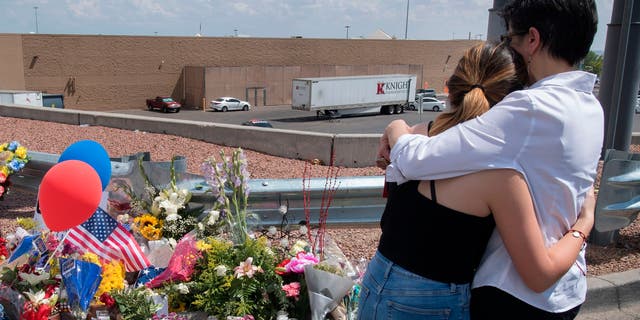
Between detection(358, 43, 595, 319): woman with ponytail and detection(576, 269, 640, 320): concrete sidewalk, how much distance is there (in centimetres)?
322

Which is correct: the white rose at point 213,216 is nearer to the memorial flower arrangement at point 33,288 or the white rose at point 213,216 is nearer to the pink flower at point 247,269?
the pink flower at point 247,269

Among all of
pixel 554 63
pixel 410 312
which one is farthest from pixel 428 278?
pixel 554 63

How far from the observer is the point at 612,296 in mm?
4785

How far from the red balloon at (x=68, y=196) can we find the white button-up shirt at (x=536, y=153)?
1928 millimetres

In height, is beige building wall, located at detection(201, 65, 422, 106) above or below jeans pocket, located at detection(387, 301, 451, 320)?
below

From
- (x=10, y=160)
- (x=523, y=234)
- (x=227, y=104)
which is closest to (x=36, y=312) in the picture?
(x=523, y=234)

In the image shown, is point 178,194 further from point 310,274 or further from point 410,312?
point 410,312

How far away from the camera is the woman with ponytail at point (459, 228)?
1.67m

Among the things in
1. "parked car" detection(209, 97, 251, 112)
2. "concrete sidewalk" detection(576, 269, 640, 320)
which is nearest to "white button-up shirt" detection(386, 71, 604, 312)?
"concrete sidewalk" detection(576, 269, 640, 320)

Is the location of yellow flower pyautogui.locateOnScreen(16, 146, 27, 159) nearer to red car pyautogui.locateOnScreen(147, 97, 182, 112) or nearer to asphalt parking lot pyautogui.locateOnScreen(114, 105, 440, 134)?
asphalt parking lot pyautogui.locateOnScreen(114, 105, 440, 134)

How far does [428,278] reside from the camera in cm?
181

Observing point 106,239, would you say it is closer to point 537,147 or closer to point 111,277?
point 111,277

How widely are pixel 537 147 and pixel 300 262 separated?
203cm

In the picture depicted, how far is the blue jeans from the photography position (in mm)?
1815
